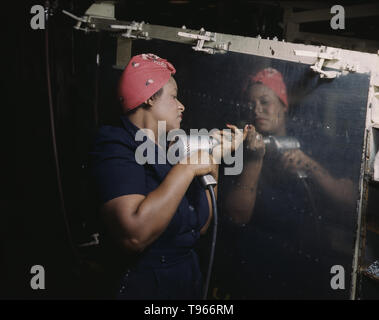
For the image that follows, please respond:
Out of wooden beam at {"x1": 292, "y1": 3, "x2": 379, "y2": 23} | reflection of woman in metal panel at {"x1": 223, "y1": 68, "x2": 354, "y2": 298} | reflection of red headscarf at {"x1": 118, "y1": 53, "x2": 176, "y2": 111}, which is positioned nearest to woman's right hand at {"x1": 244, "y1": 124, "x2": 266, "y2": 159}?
reflection of woman in metal panel at {"x1": 223, "y1": 68, "x2": 354, "y2": 298}

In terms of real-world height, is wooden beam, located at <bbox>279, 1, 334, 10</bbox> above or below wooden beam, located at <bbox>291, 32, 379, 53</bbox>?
above

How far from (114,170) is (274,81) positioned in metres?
1.26

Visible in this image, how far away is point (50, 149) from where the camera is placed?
3977 mm

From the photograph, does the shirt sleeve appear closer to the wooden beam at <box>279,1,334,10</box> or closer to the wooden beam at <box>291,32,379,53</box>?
the wooden beam at <box>291,32,379,53</box>

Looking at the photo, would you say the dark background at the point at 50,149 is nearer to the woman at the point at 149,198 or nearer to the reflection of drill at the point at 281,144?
the woman at the point at 149,198

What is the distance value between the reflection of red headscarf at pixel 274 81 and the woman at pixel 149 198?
653mm

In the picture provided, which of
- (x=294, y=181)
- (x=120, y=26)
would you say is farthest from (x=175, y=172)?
(x=120, y=26)

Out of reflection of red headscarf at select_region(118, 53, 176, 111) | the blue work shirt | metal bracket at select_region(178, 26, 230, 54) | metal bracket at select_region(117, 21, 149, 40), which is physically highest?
metal bracket at select_region(117, 21, 149, 40)

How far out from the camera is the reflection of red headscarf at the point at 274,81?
228 centimetres

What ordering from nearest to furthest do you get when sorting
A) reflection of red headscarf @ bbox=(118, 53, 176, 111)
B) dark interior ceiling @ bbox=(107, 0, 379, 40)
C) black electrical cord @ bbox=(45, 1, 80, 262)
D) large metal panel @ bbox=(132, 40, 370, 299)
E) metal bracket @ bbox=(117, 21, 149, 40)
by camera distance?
large metal panel @ bbox=(132, 40, 370, 299) < reflection of red headscarf @ bbox=(118, 53, 176, 111) < metal bracket @ bbox=(117, 21, 149, 40) < black electrical cord @ bbox=(45, 1, 80, 262) < dark interior ceiling @ bbox=(107, 0, 379, 40)

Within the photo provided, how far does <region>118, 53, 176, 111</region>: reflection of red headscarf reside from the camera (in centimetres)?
234

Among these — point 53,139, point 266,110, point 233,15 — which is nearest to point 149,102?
point 266,110

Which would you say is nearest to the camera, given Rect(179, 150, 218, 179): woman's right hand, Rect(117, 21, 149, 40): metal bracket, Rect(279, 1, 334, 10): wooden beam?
Rect(179, 150, 218, 179): woman's right hand

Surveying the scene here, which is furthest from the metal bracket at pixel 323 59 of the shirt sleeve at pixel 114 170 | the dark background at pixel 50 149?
the dark background at pixel 50 149
